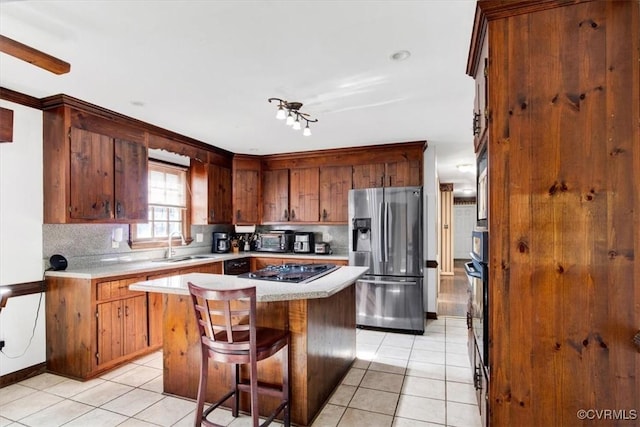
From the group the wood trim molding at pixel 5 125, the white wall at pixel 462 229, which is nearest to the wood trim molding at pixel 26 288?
the wood trim molding at pixel 5 125

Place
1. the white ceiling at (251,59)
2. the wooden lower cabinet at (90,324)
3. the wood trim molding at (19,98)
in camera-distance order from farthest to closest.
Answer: the wooden lower cabinet at (90,324), the wood trim molding at (19,98), the white ceiling at (251,59)

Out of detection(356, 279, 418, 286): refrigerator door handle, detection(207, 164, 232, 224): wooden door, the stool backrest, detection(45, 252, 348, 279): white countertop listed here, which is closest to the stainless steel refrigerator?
detection(356, 279, 418, 286): refrigerator door handle

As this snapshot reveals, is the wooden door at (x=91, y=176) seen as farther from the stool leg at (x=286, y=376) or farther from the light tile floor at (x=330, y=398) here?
the stool leg at (x=286, y=376)

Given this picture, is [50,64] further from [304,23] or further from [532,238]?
[532,238]

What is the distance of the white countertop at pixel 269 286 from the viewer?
2.05 metres

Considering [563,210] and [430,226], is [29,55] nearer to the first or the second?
[563,210]

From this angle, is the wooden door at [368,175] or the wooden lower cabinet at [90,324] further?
the wooden door at [368,175]

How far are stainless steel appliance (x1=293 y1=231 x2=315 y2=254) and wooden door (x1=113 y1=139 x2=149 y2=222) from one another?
221 cm

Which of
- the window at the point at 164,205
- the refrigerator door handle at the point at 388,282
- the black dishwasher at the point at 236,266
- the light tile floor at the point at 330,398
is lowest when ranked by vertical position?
the light tile floor at the point at 330,398

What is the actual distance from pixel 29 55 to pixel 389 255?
3716 mm

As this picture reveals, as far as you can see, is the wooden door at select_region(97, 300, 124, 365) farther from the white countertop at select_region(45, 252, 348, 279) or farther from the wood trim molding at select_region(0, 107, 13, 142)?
the wood trim molding at select_region(0, 107, 13, 142)

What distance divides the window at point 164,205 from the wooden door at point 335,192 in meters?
2.02

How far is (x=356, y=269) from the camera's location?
10.1 ft

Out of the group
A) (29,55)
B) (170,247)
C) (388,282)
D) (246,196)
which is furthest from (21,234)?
(388,282)
